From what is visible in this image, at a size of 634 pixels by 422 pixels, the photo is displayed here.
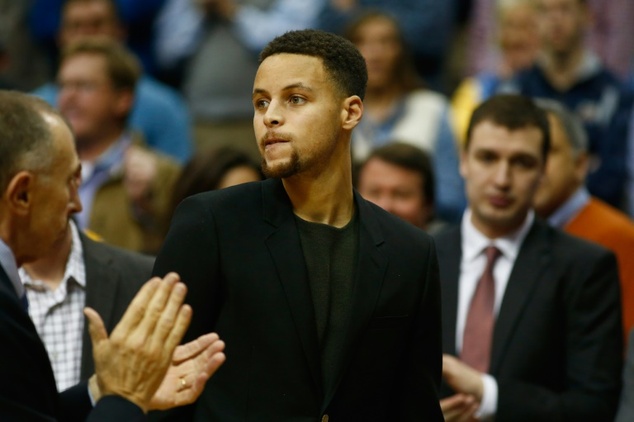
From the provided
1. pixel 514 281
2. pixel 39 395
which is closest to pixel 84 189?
pixel 514 281

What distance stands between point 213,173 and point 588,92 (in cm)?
284

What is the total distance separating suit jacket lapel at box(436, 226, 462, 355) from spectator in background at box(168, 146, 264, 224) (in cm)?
104

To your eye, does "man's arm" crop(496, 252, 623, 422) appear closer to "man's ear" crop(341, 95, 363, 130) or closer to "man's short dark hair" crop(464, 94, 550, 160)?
"man's short dark hair" crop(464, 94, 550, 160)

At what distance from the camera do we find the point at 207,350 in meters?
3.00

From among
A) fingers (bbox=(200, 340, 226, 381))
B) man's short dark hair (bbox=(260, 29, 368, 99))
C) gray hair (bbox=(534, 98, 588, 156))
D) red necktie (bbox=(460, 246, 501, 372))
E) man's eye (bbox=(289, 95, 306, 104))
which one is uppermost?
man's short dark hair (bbox=(260, 29, 368, 99))

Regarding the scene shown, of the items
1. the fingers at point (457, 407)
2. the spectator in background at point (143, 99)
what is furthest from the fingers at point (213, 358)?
the spectator in background at point (143, 99)

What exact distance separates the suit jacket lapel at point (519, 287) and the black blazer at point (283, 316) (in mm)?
1425

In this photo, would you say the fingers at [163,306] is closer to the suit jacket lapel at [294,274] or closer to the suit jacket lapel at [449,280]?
the suit jacket lapel at [294,274]

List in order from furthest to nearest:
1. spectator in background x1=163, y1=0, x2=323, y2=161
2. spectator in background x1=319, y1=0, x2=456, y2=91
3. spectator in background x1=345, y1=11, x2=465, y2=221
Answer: spectator in background x1=319, y1=0, x2=456, y2=91 → spectator in background x1=163, y1=0, x2=323, y2=161 → spectator in background x1=345, y1=11, x2=465, y2=221

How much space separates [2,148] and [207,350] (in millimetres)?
927

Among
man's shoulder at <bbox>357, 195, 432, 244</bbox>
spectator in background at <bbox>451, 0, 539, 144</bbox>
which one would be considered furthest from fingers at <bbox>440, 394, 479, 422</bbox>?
spectator in background at <bbox>451, 0, 539, 144</bbox>

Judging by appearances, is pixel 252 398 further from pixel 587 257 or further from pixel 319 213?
pixel 587 257

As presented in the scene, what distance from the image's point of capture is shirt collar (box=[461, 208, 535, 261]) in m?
4.84

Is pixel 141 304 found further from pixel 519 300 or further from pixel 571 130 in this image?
pixel 571 130
